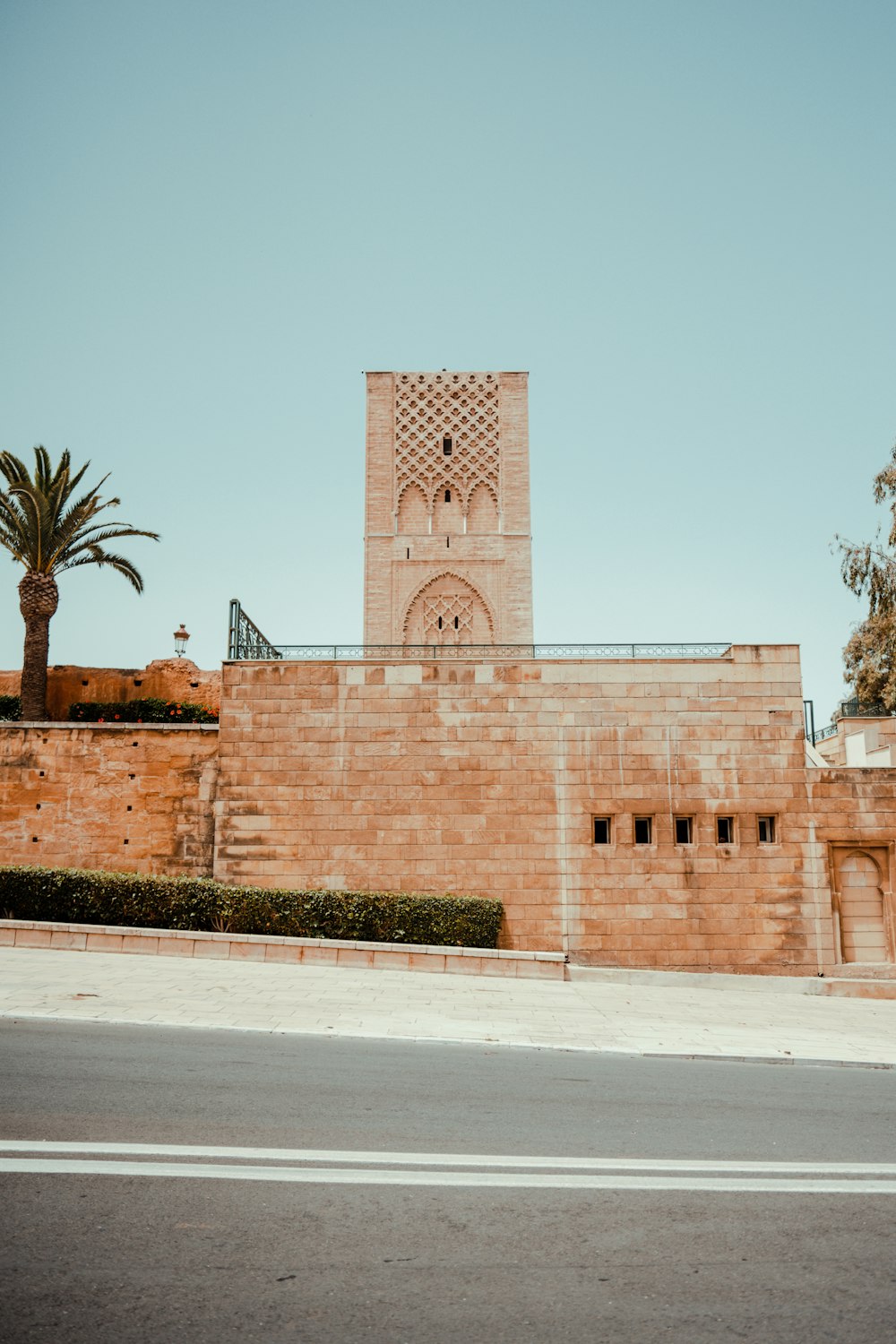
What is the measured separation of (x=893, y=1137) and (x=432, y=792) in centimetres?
1020

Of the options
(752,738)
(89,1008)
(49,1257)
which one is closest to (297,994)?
(89,1008)

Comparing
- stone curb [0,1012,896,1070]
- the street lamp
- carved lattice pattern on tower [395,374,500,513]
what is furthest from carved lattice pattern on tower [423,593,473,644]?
stone curb [0,1012,896,1070]

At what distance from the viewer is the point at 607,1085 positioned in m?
7.02

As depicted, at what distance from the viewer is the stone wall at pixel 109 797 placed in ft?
51.5

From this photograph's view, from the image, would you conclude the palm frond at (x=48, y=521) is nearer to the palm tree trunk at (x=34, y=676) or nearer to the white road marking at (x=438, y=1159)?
the palm tree trunk at (x=34, y=676)

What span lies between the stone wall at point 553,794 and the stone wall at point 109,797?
576 millimetres

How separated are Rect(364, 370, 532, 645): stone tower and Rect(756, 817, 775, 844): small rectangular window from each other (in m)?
14.3

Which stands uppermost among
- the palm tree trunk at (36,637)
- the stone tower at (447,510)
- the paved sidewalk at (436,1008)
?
the stone tower at (447,510)

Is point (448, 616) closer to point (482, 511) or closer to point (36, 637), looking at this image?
point (482, 511)

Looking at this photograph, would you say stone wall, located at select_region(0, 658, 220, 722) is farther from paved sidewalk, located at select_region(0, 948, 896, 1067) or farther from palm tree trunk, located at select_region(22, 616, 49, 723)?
paved sidewalk, located at select_region(0, 948, 896, 1067)

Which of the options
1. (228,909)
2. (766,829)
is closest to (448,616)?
(766,829)

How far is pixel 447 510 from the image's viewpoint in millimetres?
30562

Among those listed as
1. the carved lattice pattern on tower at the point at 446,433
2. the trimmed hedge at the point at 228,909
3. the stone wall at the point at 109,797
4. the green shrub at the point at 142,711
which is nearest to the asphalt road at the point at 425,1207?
the trimmed hedge at the point at 228,909

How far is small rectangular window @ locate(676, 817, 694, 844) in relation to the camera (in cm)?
1544
